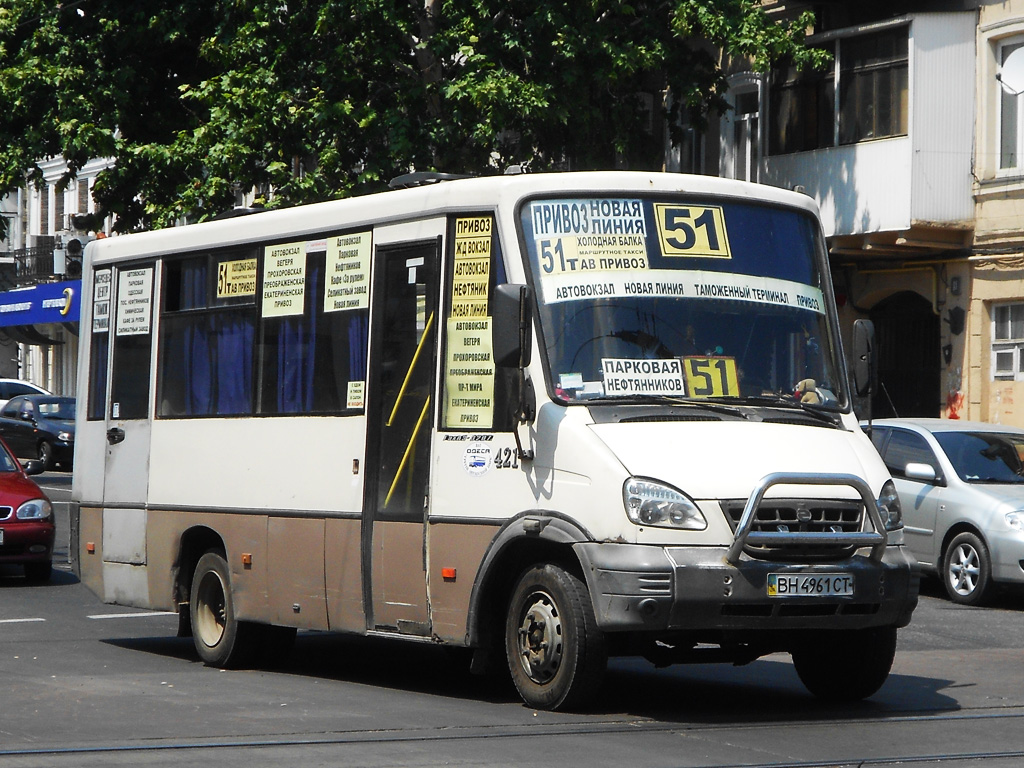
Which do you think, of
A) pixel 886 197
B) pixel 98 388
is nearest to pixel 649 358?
pixel 98 388

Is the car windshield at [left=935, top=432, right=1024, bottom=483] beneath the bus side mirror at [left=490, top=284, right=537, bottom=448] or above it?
beneath

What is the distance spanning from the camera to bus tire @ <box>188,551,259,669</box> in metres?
11.2

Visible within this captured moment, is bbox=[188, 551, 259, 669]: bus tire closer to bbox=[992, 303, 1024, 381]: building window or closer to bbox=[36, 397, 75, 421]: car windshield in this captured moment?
bbox=[992, 303, 1024, 381]: building window

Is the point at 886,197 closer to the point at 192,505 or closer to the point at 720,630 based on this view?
the point at 192,505

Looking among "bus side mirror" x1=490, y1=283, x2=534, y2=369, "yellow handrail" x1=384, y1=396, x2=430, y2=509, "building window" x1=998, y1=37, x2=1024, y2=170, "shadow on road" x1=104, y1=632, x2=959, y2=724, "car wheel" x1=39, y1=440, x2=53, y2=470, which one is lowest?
"shadow on road" x1=104, y1=632, x2=959, y2=724

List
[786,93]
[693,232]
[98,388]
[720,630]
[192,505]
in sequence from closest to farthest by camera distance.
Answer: [720,630] < [693,232] < [192,505] < [98,388] < [786,93]

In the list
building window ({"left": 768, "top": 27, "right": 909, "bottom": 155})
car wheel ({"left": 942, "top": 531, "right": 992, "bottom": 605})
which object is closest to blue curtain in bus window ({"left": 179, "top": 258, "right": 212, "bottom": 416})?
car wheel ({"left": 942, "top": 531, "right": 992, "bottom": 605})

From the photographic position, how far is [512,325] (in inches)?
344

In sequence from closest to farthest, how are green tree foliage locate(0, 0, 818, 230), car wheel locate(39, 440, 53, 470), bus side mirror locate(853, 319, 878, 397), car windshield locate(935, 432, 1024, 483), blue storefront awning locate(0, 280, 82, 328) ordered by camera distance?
bus side mirror locate(853, 319, 878, 397) → car windshield locate(935, 432, 1024, 483) → green tree foliage locate(0, 0, 818, 230) → car wheel locate(39, 440, 53, 470) → blue storefront awning locate(0, 280, 82, 328)

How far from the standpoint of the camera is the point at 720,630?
861 centimetres

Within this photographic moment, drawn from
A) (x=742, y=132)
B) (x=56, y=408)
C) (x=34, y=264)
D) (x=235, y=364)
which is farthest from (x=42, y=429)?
(x=235, y=364)

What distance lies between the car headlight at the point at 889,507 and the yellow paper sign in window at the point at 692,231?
144 centimetres

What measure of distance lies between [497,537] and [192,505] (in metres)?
3.18

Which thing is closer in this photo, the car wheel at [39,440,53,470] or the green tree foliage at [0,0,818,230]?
the green tree foliage at [0,0,818,230]
